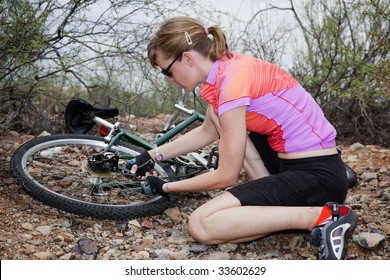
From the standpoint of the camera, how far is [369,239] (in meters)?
2.88

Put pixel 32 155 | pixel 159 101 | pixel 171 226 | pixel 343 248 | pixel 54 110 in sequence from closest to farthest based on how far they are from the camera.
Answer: pixel 343 248 < pixel 171 226 < pixel 32 155 < pixel 54 110 < pixel 159 101

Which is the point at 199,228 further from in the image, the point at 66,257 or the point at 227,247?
the point at 66,257

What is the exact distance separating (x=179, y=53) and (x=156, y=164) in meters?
0.99

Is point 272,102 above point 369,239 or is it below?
above

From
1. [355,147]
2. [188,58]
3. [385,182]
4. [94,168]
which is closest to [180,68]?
[188,58]

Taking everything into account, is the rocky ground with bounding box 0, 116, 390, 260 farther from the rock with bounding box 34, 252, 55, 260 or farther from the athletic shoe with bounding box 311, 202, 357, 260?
the athletic shoe with bounding box 311, 202, 357, 260

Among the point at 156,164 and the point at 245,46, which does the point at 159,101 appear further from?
the point at 156,164

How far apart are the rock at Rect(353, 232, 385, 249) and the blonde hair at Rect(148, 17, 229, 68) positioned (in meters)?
1.17

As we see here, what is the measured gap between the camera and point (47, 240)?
2842mm

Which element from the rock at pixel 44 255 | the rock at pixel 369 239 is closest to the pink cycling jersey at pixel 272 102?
the rock at pixel 369 239

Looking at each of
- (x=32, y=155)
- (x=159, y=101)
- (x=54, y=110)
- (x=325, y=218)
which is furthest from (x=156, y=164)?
(x=159, y=101)

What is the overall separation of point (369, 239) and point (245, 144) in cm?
86

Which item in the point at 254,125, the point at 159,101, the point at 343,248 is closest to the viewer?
the point at 343,248

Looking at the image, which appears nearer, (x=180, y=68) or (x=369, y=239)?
(x=180, y=68)
